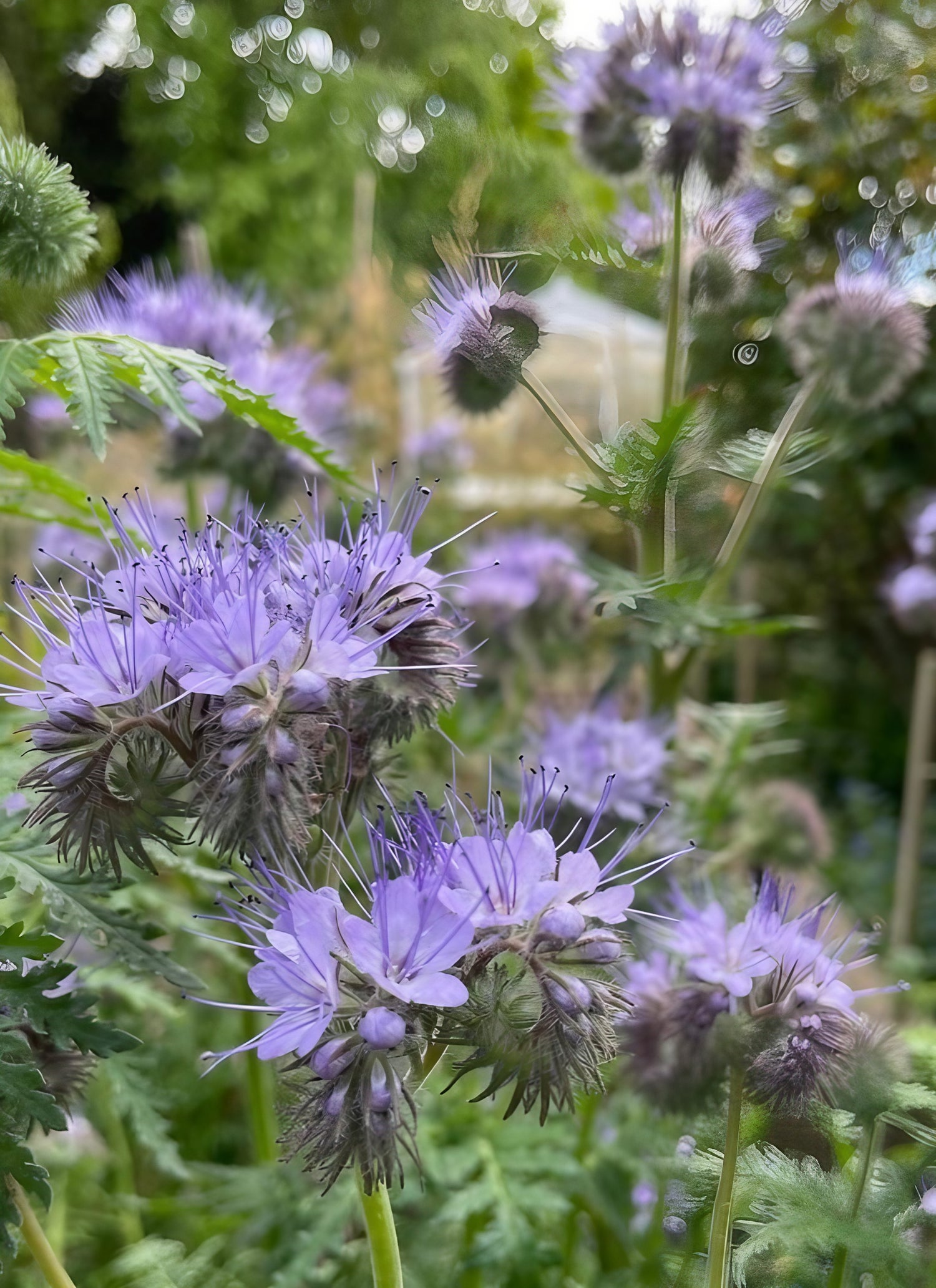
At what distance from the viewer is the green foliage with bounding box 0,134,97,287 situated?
70 centimetres

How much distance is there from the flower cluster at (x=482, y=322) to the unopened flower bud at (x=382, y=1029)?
39 centimetres

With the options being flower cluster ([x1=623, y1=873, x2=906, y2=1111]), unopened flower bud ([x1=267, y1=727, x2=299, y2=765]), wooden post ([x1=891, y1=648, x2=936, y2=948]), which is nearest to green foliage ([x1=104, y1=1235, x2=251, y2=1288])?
flower cluster ([x1=623, y1=873, x2=906, y2=1111])

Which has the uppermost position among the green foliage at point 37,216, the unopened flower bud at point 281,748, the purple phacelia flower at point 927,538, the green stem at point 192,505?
the purple phacelia flower at point 927,538

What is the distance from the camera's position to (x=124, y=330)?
118 cm

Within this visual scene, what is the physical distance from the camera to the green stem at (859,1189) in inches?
21.7

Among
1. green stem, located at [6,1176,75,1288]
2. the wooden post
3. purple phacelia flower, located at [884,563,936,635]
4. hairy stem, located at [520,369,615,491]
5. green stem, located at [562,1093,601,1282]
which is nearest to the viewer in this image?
green stem, located at [6,1176,75,1288]

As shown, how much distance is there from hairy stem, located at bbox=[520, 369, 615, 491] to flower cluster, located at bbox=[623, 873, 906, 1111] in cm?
30

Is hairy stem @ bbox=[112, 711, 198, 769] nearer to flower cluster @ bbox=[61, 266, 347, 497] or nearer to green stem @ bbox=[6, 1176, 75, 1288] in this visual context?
green stem @ bbox=[6, 1176, 75, 1288]

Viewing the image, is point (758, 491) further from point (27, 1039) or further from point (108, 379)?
point (27, 1039)

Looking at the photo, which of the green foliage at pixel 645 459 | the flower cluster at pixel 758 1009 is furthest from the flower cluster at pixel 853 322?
the flower cluster at pixel 758 1009

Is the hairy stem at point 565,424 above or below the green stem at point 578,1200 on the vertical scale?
above

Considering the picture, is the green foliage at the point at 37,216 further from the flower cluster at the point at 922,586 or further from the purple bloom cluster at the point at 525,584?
the flower cluster at the point at 922,586

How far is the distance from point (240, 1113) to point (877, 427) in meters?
1.62

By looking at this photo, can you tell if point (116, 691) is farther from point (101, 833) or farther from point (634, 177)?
point (634, 177)
